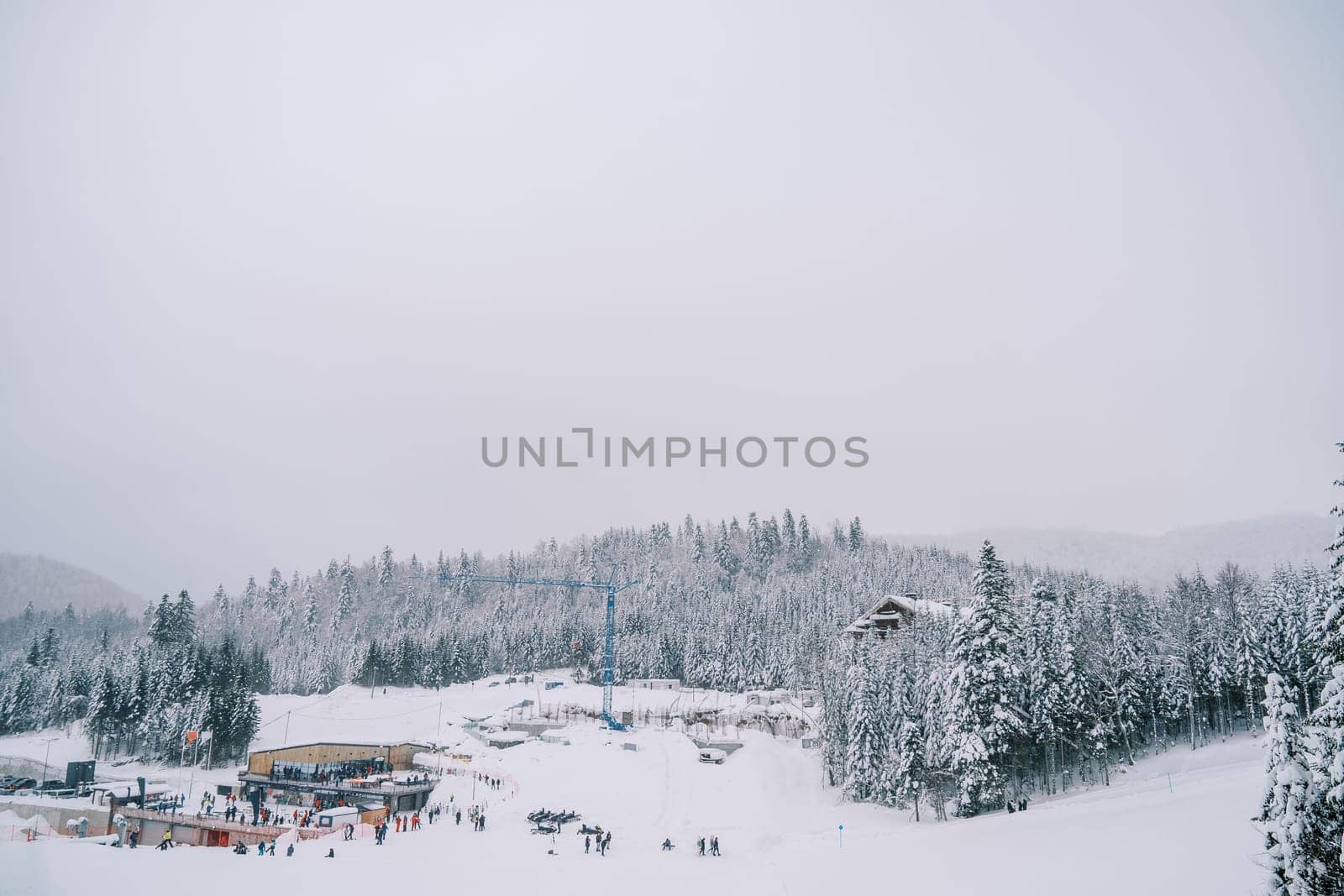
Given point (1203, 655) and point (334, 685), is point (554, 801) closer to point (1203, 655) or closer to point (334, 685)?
point (1203, 655)

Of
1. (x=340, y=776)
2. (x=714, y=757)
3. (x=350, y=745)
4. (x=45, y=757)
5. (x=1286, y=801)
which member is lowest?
(x=45, y=757)

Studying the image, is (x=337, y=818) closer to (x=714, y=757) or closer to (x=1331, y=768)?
(x=714, y=757)

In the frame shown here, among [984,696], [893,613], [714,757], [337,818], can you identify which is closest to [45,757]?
[337,818]

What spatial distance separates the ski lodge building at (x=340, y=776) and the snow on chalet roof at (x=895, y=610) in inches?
2085

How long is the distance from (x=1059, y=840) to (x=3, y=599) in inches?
3971

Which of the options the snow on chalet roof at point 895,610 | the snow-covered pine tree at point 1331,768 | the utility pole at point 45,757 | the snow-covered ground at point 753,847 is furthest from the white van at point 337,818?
the snow on chalet roof at point 895,610

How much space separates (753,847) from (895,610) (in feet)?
180

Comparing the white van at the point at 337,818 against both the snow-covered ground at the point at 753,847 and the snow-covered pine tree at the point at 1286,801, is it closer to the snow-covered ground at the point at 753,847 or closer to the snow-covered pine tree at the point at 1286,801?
the snow-covered ground at the point at 753,847

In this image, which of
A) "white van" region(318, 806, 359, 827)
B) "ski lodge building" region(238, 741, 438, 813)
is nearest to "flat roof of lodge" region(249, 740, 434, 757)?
"ski lodge building" region(238, 741, 438, 813)

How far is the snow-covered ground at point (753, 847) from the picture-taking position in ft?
92.1

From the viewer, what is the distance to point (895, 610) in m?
96.1

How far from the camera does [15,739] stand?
95125mm

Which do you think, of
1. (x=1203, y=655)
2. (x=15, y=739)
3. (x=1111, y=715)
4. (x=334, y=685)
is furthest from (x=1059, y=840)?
(x=334, y=685)

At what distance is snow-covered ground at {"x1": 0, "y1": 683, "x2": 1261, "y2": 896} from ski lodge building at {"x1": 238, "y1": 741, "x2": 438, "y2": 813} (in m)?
3.50
